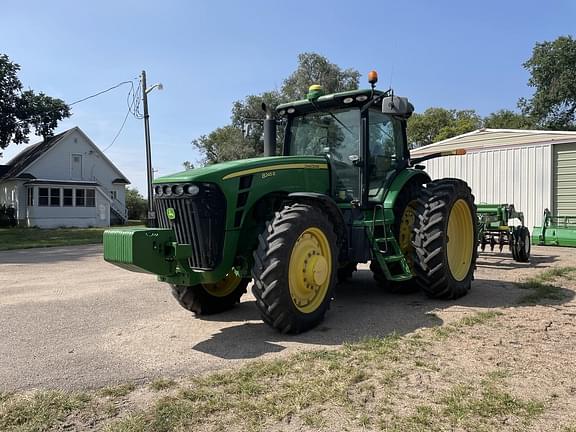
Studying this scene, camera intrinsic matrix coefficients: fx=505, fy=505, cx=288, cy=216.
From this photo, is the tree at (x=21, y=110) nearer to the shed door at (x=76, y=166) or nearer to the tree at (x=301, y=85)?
the shed door at (x=76, y=166)

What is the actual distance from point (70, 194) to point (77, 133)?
4.40 m

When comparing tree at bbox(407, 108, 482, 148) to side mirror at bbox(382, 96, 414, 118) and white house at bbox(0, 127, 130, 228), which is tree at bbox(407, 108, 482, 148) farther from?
side mirror at bbox(382, 96, 414, 118)

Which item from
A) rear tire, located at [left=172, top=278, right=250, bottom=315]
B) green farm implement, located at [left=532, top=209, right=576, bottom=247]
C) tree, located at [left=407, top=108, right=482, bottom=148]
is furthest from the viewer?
tree, located at [left=407, top=108, right=482, bottom=148]

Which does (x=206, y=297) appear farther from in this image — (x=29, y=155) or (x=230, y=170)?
(x=29, y=155)

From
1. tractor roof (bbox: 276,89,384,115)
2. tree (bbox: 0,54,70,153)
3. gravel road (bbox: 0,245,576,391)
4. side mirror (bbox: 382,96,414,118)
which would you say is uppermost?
tree (bbox: 0,54,70,153)

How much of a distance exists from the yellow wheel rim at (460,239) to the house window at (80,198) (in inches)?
1134

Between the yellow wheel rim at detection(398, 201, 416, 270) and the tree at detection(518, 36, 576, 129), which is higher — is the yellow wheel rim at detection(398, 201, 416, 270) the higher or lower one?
the lower one

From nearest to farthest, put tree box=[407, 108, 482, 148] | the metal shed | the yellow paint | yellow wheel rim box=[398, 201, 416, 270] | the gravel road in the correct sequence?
1. the gravel road
2. the yellow paint
3. yellow wheel rim box=[398, 201, 416, 270]
4. the metal shed
5. tree box=[407, 108, 482, 148]

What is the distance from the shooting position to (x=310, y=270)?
4922mm

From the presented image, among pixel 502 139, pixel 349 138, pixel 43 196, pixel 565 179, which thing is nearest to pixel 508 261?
pixel 565 179

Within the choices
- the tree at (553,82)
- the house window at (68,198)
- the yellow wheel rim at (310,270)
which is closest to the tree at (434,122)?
the tree at (553,82)

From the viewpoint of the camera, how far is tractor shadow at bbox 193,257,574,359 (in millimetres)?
4598

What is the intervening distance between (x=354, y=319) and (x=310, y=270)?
99 centimetres

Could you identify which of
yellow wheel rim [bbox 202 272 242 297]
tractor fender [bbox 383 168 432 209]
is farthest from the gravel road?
tractor fender [bbox 383 168 432 209]
